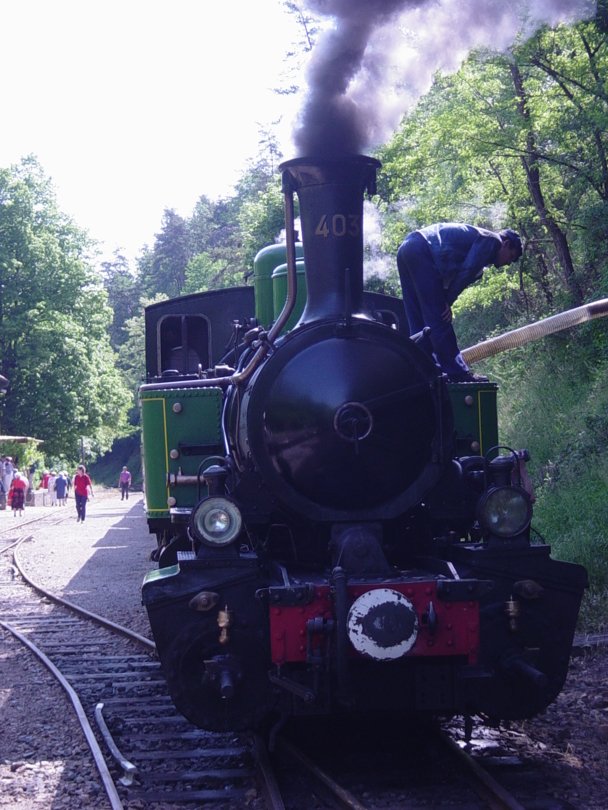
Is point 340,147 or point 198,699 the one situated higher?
point 340,147

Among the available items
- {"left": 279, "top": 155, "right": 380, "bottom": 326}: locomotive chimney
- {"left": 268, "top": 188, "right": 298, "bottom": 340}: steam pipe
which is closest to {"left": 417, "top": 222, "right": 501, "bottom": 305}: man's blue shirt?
{"left": 279, "top": 155, "right": 380, "bottom": 326}: locomotive chimney

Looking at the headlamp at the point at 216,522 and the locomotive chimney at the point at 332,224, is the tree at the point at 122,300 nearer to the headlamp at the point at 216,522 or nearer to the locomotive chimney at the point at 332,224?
the locomotive chimney at the point at 332,224

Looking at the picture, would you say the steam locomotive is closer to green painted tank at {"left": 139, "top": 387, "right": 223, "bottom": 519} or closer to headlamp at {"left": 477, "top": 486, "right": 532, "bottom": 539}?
headlamp at {"left": 477, "top": 486, "right": 532, "bottom": 539}

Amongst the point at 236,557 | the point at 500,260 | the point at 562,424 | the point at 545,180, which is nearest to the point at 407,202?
the point at 545,180

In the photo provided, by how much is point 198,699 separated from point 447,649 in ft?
4.13

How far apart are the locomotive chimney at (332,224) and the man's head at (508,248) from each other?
114 cm

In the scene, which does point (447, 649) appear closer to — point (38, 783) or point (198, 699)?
point (198, 699)

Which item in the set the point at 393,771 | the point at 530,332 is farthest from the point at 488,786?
the point at 530,332

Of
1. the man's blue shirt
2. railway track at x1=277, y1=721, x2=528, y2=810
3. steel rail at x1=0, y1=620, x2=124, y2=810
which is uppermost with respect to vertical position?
the man's blue shirt

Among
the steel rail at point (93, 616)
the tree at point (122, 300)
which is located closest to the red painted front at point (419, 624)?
the steel rail at point (93, 616)

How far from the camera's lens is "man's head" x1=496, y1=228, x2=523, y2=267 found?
6.42 meters

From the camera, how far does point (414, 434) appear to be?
5500 mm

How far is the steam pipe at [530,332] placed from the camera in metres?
7.97

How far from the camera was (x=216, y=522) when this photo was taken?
5.28 m
